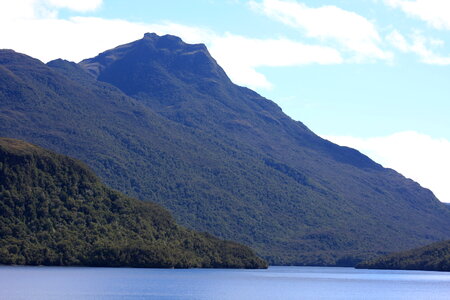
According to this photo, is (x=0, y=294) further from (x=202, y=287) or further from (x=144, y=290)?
(x=202, y=287)

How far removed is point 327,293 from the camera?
158000mm

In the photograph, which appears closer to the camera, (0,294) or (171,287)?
(0,294)

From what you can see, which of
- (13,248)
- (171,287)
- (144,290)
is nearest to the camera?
(144,290)

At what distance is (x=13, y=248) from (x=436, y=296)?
9932 cm

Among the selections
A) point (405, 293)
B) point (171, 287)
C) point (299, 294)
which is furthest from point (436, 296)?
point (171, 287)

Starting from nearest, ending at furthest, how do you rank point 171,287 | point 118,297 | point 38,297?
point 38,297
point 118,297
point 171,287

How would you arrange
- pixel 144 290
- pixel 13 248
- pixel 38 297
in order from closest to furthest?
pixel 38 297
pixel 144 290
pixel 13 248

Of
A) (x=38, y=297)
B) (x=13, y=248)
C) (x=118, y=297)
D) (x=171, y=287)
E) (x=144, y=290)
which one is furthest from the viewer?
(x=13, y=248)

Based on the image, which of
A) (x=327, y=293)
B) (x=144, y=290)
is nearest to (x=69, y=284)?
(x=144, y=290)

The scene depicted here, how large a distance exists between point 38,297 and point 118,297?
43.1 ft

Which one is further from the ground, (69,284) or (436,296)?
(436,296)

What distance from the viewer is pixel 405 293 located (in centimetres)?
16262

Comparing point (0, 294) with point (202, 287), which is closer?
point (0, 294)

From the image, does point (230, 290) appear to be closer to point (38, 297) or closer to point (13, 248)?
point (38, 297)
